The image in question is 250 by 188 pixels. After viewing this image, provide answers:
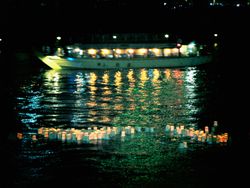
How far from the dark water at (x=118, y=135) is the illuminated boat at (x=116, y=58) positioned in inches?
510

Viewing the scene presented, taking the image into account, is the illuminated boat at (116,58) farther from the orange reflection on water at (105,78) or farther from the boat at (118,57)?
the orange reflection on water at (105,78)

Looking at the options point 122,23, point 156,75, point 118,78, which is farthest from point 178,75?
point 122,23

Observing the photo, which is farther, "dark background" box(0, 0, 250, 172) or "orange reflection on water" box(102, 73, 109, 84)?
"dark background" box(0, 0, 250, 172)

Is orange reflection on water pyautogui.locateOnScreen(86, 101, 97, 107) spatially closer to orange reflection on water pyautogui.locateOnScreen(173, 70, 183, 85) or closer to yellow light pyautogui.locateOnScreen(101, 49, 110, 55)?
orange reflection on water pyautogui.locateOnScreen(173, 70, 183, 85)

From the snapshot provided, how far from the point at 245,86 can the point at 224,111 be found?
14.5m

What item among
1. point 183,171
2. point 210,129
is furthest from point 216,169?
point 210,129

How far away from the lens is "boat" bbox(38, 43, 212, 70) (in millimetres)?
69125

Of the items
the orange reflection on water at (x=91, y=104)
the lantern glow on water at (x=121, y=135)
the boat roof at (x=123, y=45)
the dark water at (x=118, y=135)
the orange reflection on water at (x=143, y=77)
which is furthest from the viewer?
the boat roof at (x=123, y=45)

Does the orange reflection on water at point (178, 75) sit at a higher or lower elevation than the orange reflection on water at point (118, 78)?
higher

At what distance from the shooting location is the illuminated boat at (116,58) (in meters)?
69.1

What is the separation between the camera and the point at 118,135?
29.0 m

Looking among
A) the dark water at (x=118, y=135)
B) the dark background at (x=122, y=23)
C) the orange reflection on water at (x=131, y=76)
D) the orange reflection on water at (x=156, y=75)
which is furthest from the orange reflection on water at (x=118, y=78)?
the dark background at (x=122, y=23)

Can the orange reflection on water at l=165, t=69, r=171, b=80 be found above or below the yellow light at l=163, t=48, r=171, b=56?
below

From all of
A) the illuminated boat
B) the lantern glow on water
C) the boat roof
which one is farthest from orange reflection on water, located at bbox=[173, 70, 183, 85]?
the lantern glow on water
